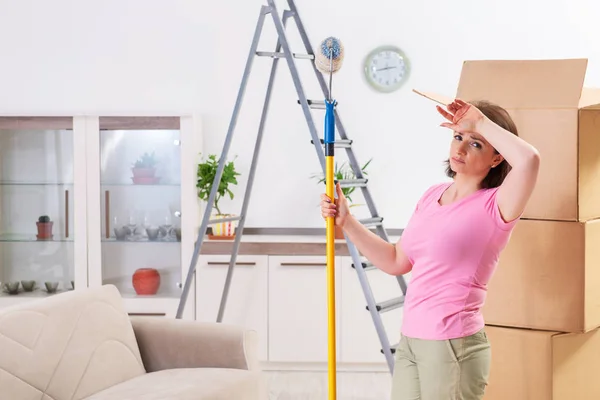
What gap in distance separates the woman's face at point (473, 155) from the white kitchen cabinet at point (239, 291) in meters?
2.48

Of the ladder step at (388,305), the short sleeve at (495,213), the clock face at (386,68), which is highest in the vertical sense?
the clock face at (386,68)

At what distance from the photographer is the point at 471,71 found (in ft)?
8.36

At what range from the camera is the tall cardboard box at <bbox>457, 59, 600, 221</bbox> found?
7.62 feet

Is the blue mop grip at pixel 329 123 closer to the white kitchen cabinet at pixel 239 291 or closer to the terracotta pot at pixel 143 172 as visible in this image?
the white kitchen cabinet at pixel 239 291

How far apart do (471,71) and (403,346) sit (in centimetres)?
101

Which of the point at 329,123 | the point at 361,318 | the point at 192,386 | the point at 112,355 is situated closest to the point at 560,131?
the point at 329,123

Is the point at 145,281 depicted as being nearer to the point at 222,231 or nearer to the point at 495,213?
the point at 222,231

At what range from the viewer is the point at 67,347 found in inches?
109

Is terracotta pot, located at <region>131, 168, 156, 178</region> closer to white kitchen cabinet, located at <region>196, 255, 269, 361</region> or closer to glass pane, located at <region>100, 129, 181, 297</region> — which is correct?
glass pane, located at <region>100, 129, 181, 297</region>

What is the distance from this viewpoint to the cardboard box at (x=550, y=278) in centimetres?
233

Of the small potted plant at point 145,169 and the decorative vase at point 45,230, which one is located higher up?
the small potted plant at point 145,169

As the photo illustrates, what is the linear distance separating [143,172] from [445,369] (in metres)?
2.97

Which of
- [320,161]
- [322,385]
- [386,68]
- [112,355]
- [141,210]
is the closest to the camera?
[112,355]

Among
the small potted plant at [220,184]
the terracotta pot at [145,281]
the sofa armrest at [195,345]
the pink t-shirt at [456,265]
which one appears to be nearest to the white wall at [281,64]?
the small potted plant at [220,184]
